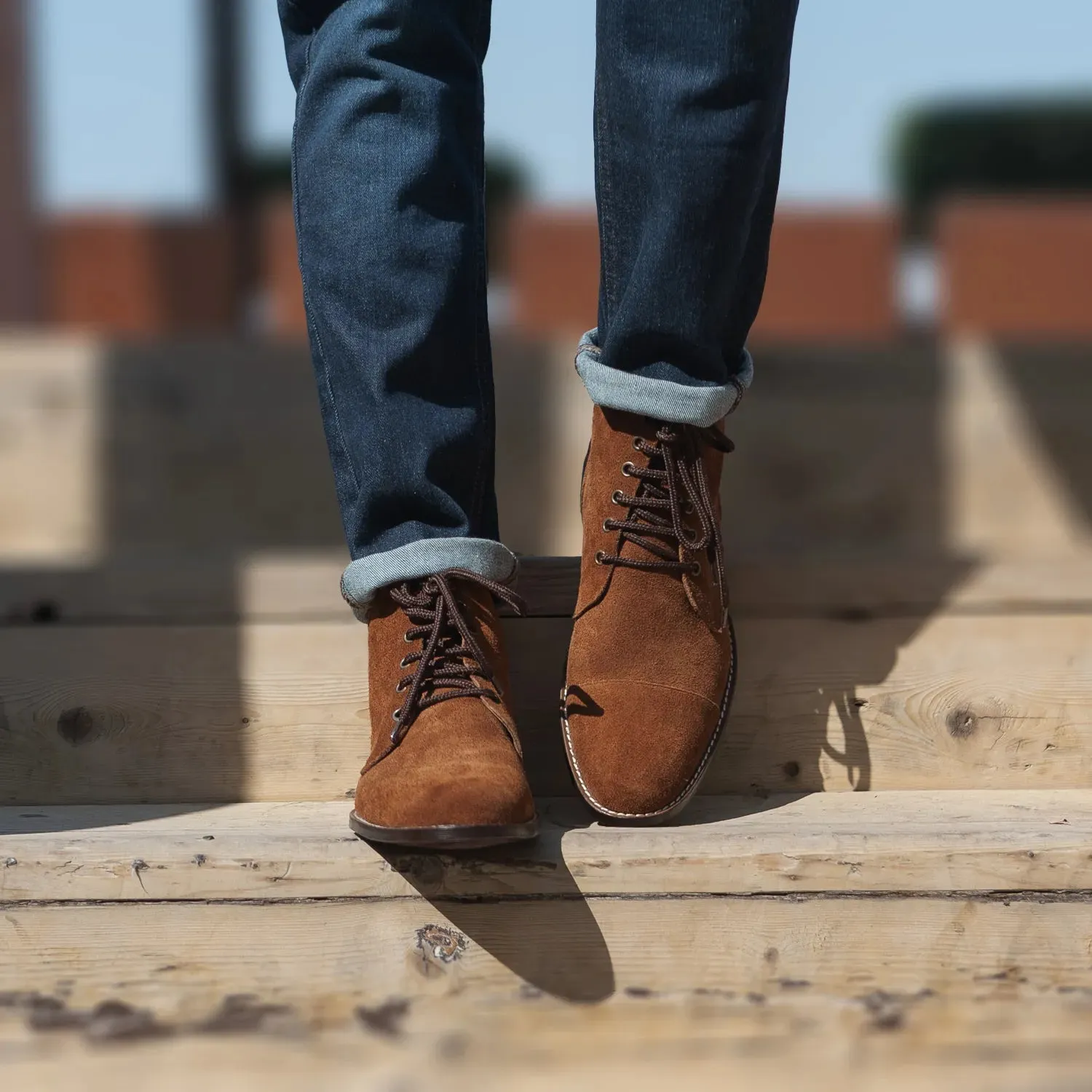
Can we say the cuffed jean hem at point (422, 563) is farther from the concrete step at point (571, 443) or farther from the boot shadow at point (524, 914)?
the concrete step at point (571, 443)

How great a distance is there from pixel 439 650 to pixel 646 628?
0.48 ft

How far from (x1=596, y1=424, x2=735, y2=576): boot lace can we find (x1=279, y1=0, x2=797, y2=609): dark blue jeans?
3 cm

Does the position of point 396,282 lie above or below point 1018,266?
above

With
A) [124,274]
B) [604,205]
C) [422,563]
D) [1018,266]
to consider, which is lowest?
[124,274]

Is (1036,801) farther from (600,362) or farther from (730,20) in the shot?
(730,20)

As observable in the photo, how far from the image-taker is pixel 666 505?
0.85 metres

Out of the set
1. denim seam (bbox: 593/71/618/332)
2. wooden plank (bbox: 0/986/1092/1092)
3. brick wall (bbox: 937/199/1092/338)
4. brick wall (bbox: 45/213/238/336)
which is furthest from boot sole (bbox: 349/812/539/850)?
brick wall (bbox: 45/213/238/336)

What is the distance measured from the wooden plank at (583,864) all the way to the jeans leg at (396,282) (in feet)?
0.63

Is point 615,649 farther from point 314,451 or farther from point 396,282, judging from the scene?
point 314,451

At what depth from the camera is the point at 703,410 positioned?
0.82 metres

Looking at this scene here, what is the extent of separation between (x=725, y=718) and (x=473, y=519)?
0.78 feet

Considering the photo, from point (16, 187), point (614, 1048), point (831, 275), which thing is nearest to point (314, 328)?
point (614, 1048)

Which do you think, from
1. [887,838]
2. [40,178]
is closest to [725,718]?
[887,838]

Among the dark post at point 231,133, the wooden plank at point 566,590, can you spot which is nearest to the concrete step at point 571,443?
the wooden plank at point 566,590
